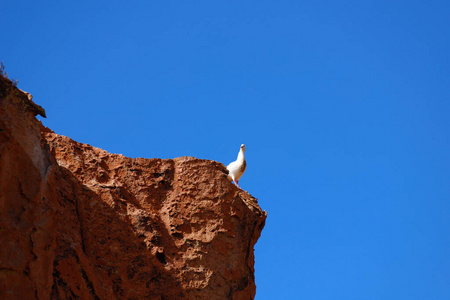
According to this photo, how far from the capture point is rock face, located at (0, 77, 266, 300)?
6957 mm

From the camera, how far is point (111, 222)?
9156 millimetres

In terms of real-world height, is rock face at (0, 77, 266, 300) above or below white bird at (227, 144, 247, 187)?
below

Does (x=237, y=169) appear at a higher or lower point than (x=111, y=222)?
higher

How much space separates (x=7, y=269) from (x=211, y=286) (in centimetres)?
396

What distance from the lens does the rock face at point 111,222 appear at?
22.8 feet

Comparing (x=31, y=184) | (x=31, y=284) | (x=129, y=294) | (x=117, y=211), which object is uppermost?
(x=117, y=211)

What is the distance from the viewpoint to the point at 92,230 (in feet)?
29.3

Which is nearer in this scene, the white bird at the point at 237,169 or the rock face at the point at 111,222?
the rock face at the point at 111,222

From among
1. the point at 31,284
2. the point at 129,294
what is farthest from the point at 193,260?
the point at 31,284

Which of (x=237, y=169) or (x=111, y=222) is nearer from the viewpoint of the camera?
(x=111, y=222)

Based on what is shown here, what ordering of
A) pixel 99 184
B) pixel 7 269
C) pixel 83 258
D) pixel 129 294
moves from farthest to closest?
1. pixel 99 184
2. pixel 129 294
3. pixel 83 258
4. pixel 7 269

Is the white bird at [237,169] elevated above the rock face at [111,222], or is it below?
above

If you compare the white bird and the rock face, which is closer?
the rock face

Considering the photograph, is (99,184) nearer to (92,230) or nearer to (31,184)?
(92,230)
